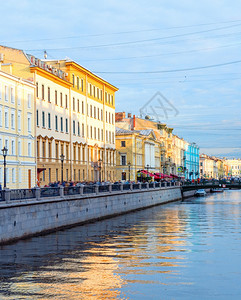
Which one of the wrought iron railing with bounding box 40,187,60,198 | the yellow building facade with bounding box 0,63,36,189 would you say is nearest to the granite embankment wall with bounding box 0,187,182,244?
the wrought iron railing with bounding box 40,187,60,198

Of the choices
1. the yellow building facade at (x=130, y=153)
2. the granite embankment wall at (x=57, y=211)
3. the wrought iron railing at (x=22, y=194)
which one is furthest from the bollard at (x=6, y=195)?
the yellow building facade at (x=130, y=153)

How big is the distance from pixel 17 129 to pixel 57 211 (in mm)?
20341

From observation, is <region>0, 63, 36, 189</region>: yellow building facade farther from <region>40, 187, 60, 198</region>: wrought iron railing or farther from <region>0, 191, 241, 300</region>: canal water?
<region>0, 191, 241, 300</region>: canal water

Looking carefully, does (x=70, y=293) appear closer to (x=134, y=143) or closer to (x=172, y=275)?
(x=172, y=275)

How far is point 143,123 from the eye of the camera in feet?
427

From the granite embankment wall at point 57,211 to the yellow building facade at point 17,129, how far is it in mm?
10081

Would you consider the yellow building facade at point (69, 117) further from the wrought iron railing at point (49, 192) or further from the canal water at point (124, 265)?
the canal water at point (124, 265)

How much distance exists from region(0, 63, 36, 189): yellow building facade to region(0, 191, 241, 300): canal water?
17836mm

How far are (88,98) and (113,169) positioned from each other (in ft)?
54.1

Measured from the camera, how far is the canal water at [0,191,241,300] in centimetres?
1984

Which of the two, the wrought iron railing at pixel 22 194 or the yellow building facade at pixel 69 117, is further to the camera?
the yellow building facade at pixel 69 117

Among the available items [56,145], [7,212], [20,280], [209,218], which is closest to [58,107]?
[56,145]

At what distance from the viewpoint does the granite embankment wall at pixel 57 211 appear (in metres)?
31.5

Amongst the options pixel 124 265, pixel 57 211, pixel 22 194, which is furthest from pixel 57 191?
pixel 124 265
